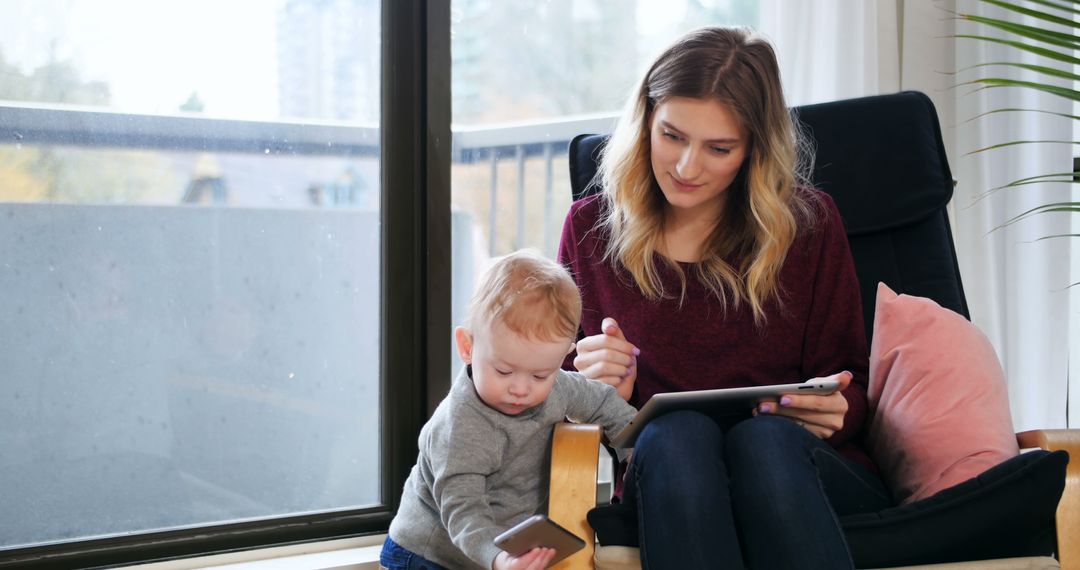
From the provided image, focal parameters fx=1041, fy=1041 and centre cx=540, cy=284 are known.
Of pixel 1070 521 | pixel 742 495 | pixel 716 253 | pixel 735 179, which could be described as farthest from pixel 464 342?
pixel 1070 521

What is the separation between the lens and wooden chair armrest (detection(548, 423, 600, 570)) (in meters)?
1.30

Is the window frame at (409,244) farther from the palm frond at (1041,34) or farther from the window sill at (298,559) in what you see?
the palm frond at (1041,34)

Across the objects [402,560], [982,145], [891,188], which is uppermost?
[982,145]

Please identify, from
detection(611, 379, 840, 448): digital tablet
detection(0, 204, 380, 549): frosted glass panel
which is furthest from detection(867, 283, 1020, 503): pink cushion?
detection(0, 204, 380, 549): frosted glass panel

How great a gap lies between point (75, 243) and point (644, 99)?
1.05 meters

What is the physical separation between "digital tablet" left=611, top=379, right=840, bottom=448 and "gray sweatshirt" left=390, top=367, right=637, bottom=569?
0.39 feet

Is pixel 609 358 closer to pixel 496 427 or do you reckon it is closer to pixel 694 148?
pixel 496 427

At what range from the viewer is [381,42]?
2186mm

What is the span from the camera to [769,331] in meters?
1.67

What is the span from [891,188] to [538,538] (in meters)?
1.04

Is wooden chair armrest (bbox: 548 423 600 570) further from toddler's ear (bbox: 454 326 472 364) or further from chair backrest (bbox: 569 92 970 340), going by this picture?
chair backrest (bbox: 569 92 970 340)

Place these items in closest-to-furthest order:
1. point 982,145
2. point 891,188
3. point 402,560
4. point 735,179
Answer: point 402,560 → point 735,179 → point 891,188 → point 982,145

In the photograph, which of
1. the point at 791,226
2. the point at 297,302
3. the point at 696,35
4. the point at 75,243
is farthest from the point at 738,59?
the point at 75,243

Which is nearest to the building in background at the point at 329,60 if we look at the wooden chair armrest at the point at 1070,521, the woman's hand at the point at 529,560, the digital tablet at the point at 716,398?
the digital tablet at the point at 716,398
